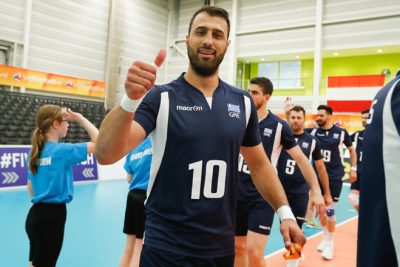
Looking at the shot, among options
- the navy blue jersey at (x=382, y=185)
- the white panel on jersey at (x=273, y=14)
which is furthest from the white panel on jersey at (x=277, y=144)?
the white panel on jersey at (x=273, y=14)

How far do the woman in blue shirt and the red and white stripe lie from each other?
14.7 m

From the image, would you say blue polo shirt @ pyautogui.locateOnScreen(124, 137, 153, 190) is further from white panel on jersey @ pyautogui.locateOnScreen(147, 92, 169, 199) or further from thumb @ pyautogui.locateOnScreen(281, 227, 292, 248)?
thumb @ pyautogui.locateOnScreen(281, 227, 292, 248)

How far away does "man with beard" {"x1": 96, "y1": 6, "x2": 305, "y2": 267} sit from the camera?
1818 mm

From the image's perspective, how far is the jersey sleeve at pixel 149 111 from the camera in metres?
1.76

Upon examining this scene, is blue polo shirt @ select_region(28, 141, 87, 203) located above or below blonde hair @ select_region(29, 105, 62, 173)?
below

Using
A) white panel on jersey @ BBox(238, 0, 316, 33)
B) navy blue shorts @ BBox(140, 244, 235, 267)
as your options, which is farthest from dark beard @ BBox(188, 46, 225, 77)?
white panel on jersey @ BBox(238, 0, 316, 33)

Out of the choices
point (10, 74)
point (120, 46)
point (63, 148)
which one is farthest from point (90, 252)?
point (120, 46)

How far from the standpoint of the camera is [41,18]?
16.8 metres

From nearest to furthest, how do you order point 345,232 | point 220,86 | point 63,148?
1. point 220,86
2. point 63,148
3. point 345,232

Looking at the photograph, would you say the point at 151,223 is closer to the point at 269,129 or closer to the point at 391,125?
the point at 391,125

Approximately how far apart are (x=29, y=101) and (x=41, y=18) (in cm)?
488

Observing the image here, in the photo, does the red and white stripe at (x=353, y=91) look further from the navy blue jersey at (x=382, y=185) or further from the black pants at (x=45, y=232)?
the navy blue jersey at (x=382, y=185)

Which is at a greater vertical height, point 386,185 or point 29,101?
point 29,101

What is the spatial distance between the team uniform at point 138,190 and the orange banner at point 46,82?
39.5 ft
